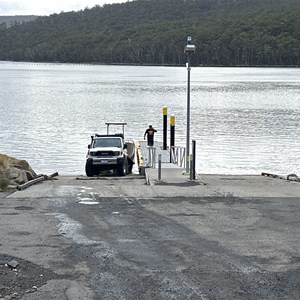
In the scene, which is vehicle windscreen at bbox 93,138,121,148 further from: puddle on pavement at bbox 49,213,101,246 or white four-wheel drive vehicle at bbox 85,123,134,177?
puddle on pavement at bbox 49,213,101,246

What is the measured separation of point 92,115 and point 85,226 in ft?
193

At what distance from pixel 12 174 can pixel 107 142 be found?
8.59 m

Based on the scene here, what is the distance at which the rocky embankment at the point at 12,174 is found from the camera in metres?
20.2

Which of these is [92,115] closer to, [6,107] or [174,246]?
[6,107]

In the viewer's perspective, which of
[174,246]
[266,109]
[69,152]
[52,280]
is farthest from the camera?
[266,109]

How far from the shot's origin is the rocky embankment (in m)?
20.2

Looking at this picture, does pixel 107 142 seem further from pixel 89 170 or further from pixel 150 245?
pixel 150 245

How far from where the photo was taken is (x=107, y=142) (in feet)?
98.9

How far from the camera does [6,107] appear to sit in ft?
274

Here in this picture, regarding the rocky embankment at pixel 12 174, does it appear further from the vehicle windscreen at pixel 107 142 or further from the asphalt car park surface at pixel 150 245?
the vehicle windscreen at pixel 107 142

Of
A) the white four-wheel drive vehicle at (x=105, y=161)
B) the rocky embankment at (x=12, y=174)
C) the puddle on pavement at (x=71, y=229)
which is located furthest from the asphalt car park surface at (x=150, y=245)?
the white four-wheel drive vehicle at (x=105, y=161)

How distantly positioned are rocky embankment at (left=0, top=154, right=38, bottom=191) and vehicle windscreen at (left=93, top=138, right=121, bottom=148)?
Result: 5519 millimetres

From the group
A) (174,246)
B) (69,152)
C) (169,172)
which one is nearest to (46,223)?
(174,246)

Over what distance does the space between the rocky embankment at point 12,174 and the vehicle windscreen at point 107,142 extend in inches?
217
